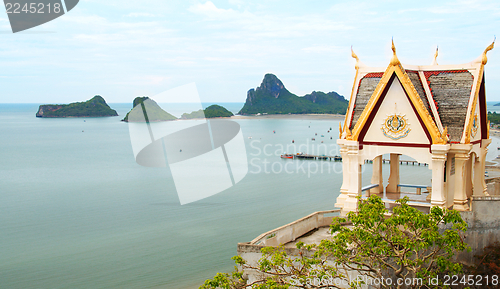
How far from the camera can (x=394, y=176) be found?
62.0 ft

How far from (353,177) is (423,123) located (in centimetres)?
289

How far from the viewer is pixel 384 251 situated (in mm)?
11219

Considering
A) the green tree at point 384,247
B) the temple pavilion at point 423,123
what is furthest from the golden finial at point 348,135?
the green tree at point 384,247

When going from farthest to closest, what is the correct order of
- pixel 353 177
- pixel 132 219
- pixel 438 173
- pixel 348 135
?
pixel 132 219 < pixel 348 135 < pixel 353 177 < pixel 438 173

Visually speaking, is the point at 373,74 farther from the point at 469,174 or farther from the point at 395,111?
the point at 469,174

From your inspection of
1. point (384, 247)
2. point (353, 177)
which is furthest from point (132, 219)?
point (384, 247)

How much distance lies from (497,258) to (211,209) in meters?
33.9

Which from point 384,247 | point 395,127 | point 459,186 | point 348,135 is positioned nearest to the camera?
point 384,247

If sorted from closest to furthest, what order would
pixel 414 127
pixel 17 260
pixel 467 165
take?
pixel 414 127
pixel 467 165
pixel 17 260

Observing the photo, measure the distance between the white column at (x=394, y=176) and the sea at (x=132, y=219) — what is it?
14.5 metres

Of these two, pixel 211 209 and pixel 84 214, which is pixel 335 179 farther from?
pixel 84 214

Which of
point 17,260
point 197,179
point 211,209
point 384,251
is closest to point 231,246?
point 211,209

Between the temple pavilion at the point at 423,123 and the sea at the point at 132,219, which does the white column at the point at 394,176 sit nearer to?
the temple pavilion at the point at 423,123

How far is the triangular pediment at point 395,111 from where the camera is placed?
14.9m
